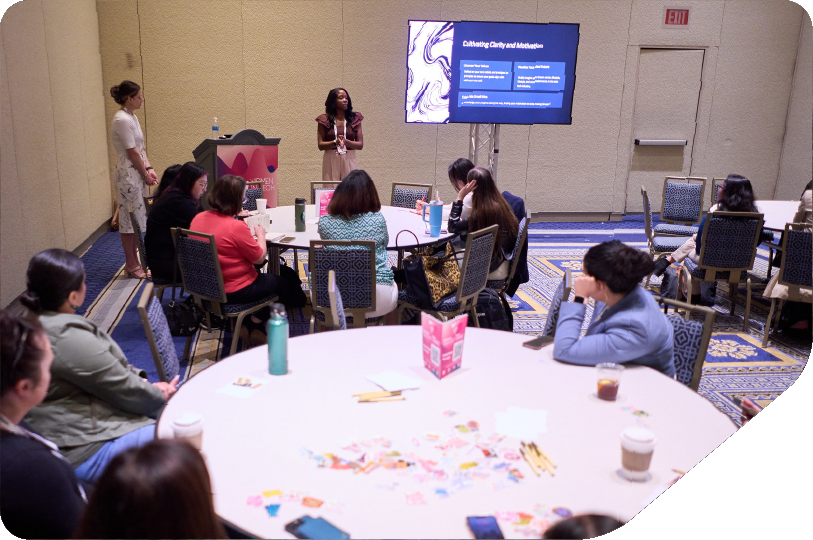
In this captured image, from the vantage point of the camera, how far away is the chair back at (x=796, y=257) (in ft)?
12.2

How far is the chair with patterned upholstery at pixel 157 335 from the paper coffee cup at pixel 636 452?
1.56 metres

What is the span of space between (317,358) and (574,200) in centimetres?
696

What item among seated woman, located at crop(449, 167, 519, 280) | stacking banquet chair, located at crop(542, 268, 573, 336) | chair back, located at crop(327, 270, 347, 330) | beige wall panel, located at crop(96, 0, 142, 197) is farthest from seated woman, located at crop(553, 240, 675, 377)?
beige wall panel, located at crop(96, 0, 142, 197)

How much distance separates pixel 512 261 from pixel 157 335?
245cm

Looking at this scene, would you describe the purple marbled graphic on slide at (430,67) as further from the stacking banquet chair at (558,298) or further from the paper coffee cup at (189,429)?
the paper coffee cup at (189,429)

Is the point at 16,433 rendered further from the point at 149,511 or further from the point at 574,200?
the point at 574,200

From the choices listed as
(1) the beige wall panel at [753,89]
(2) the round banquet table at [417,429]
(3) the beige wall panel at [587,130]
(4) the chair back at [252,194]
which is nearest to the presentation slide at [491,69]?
(3) the beige wall panel at [587,130]

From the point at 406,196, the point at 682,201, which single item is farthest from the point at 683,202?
the point at 406,196

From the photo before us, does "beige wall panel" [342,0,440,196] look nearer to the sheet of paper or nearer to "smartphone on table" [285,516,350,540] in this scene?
the sheet of paper

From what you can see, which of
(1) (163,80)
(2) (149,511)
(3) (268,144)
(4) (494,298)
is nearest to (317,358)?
(2) (149,511)

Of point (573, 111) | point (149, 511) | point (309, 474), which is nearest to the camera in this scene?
point (149, 511)

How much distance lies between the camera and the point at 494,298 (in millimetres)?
4117

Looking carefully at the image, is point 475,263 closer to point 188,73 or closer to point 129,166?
point 129,166

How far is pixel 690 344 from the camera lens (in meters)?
2.17
